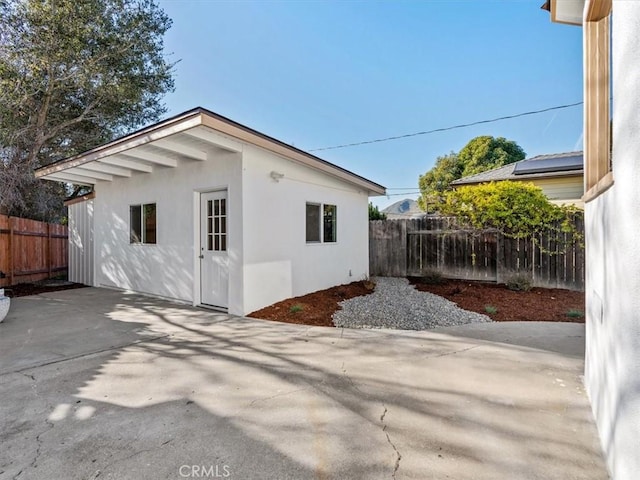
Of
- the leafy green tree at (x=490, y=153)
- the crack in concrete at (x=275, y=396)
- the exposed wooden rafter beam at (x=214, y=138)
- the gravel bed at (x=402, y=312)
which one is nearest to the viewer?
the crack in concrete at (x=275, y=396)

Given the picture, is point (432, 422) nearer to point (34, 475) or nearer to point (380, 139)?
point (34, 475)

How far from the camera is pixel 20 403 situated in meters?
2.79

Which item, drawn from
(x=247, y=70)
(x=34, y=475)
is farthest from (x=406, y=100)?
(x=34, y=475)

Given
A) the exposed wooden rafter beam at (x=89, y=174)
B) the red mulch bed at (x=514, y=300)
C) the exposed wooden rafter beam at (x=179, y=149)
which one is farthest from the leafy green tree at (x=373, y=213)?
the exposed wooden rafter beam at (x=89, y=174)

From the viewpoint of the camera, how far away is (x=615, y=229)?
184 cm

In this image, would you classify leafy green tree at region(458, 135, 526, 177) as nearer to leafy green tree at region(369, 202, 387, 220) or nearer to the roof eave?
leafy green tree at region(369, 202, 387, 220)

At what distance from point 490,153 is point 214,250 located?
67.3 feet

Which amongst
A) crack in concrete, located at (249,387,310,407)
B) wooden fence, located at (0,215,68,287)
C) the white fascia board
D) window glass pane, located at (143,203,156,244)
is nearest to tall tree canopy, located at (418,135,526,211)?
window glass pane, located at (143,203,156,244)

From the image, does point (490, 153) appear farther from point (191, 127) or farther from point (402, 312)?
point (191, 127)

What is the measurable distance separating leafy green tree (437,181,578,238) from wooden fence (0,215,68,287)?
1192 centimetres

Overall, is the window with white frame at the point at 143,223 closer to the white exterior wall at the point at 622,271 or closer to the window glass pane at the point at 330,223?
the window glass pane at the point at 330,223

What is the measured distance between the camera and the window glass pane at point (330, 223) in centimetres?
809

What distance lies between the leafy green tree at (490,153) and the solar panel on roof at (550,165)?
9903mm

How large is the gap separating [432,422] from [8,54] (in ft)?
39.5
